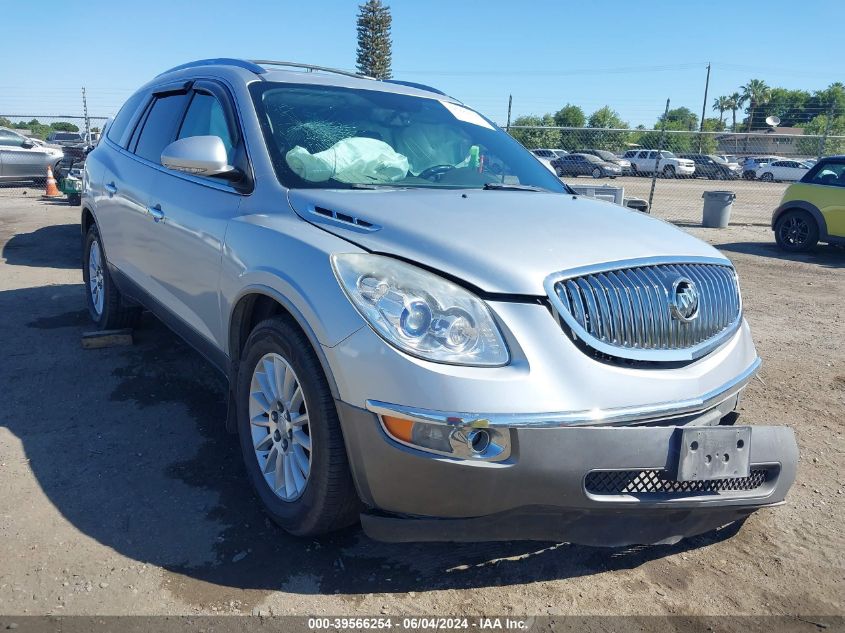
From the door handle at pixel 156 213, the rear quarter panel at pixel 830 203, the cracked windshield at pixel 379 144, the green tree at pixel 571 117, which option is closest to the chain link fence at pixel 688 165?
the rear quarter panel at pixel 830 203

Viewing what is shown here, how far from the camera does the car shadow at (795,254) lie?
1080cm

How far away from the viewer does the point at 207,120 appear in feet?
12.4

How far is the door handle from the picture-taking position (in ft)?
12.7

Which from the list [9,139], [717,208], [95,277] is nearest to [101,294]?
[95,277]

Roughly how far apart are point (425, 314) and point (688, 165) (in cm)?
3375

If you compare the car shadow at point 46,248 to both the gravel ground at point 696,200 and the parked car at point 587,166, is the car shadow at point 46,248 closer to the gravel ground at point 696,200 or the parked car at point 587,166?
the gravel ground at point 696,200

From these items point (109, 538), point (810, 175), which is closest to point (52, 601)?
point (109, 538)

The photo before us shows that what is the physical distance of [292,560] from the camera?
2.69 meters

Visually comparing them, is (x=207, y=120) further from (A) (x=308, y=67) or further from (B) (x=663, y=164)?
(B) (x=663, y=164)

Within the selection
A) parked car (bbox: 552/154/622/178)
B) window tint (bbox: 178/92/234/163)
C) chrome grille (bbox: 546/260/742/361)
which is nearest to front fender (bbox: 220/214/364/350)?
window tint (bbox: 178/92/234/163)

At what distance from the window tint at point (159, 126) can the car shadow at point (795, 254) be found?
965 cm

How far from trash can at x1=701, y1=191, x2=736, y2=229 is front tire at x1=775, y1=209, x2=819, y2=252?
9.91 ft

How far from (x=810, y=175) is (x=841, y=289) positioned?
12.6 ft

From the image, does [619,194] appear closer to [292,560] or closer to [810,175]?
[810,175]
